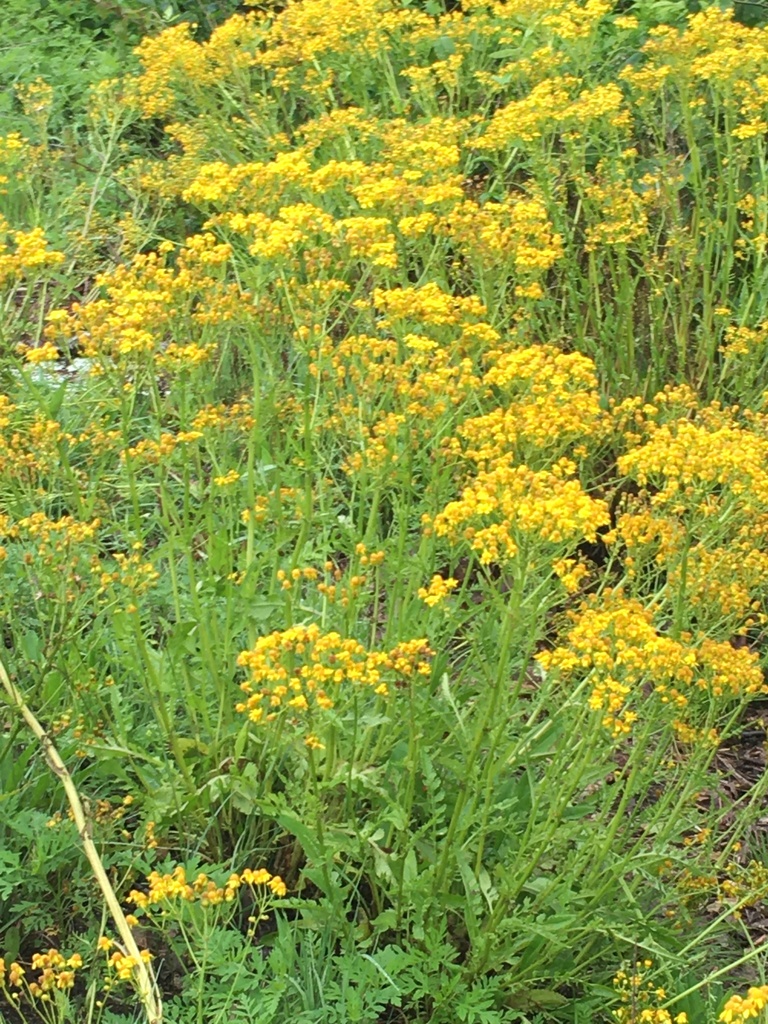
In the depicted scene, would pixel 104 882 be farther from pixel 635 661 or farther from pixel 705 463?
pixel 705 463

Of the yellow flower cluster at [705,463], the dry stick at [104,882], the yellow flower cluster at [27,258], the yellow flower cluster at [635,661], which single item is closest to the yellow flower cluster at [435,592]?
the yellow flower cluster at [635,661]

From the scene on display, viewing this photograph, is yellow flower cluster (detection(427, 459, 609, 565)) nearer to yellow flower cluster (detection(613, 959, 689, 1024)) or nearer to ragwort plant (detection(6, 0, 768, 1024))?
ragwort plant (detection(6, 0, 768, 1024))

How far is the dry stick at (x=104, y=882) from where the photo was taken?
194 centimetres

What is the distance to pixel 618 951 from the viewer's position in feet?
8.38

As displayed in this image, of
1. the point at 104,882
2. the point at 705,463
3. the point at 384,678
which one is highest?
the point at 705,463

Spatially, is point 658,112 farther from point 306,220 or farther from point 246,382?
point 306,220

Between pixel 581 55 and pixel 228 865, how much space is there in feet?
10.8

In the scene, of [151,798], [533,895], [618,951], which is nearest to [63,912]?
[151,798]

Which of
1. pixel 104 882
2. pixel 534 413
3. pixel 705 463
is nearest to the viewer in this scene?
pixel 104 882

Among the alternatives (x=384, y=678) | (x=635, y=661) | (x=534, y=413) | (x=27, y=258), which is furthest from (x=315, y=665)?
(x=27, y=258)

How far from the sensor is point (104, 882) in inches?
85.0

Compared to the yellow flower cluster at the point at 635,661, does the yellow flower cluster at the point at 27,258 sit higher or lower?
higher

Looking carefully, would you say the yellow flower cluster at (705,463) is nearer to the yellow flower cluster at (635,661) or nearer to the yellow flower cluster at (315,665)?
the yellow flower cluster at (635,661)

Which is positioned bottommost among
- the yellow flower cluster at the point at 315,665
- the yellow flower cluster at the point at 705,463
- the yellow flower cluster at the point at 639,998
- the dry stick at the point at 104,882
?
the yellow flower cluster at the point at 639,998
